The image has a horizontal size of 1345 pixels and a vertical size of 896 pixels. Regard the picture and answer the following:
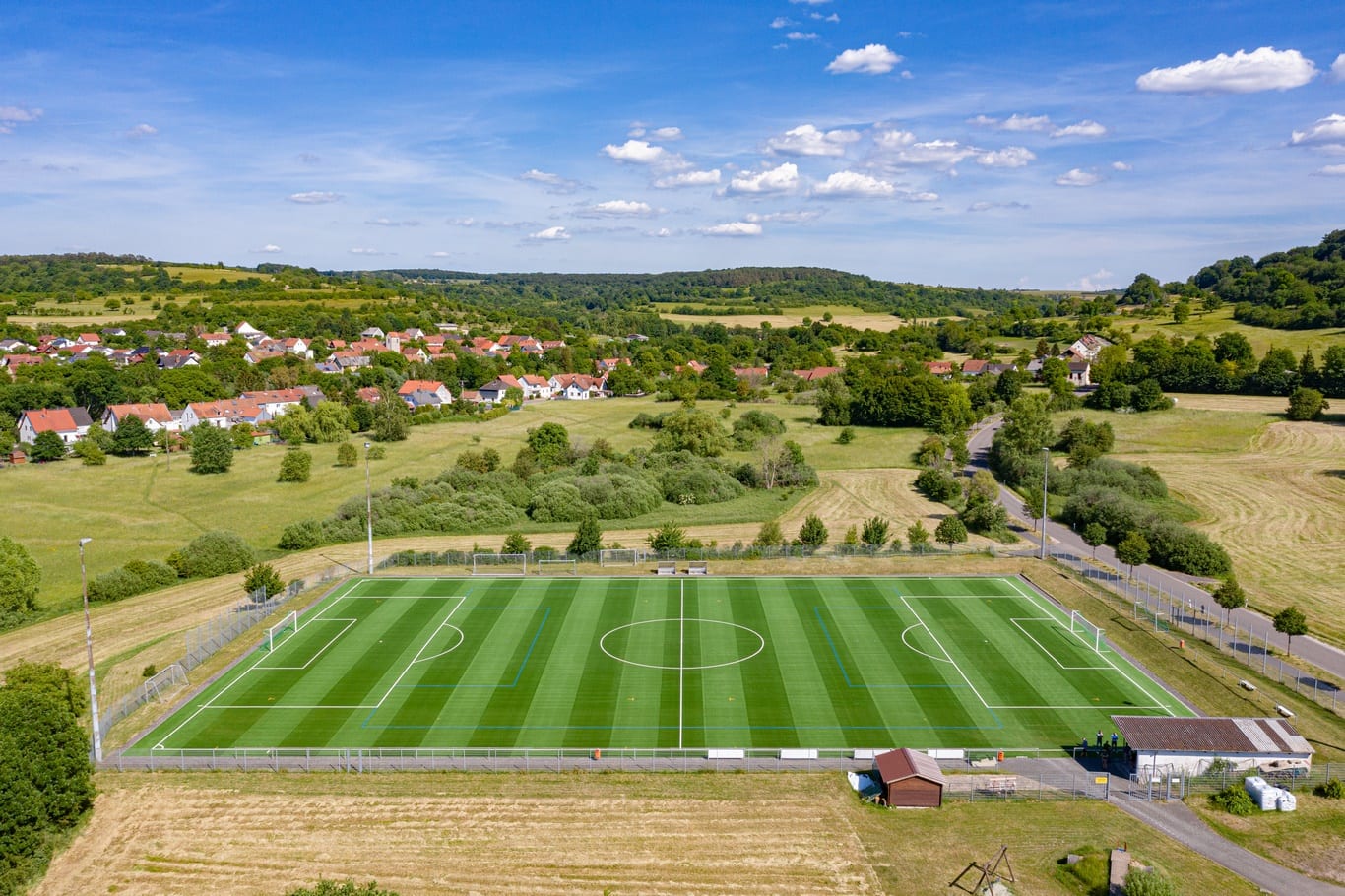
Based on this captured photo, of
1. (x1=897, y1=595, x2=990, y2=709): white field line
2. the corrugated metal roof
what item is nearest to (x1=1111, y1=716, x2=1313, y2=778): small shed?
the corrugated metal roof

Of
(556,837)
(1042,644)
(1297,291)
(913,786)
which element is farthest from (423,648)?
(1297,291)

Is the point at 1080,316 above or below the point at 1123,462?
above

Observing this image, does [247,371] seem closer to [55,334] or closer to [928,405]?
[55,334]

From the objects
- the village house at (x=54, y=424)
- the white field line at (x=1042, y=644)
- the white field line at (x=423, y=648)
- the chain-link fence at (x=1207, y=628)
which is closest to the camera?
the chain-link fence at (x=1207, y=628)

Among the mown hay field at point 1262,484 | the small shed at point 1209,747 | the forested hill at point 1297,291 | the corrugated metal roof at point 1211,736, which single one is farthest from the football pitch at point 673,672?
the forested hill at point 1297,291

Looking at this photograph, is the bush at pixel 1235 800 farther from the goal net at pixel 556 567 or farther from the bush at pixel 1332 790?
the goal net at pixel 556 567

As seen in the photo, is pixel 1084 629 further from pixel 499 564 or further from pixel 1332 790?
pixel 499 564

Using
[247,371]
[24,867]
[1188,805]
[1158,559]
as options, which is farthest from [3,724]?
[247,371]

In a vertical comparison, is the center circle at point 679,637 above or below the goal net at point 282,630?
above
